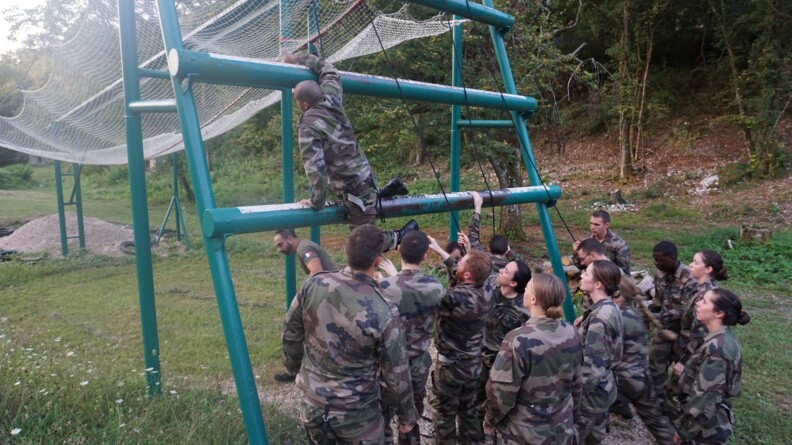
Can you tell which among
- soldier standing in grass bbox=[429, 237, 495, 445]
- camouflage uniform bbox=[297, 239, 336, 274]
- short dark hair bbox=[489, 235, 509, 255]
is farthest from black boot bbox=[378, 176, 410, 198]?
short dark hair bbox=[489, 235, 509, 255]

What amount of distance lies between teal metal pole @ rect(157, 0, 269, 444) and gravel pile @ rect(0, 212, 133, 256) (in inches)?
371

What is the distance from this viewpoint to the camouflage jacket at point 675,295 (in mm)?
4102

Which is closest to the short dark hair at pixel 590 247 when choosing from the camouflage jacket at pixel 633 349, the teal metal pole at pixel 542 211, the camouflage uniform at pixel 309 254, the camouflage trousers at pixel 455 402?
the teal metal pole at pixel 542 211

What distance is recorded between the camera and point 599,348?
10.1 feet

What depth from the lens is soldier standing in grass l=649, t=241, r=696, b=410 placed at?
414cm

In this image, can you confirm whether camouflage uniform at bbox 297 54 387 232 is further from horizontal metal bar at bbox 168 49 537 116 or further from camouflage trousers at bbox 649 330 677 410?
camouflage trousers at bbox 649 330 677 410

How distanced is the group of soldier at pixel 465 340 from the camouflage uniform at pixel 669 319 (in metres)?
0.03

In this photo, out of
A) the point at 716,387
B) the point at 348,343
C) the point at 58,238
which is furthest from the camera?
the point at 58,238

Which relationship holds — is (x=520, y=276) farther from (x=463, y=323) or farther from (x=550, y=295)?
(x=550, y=295)

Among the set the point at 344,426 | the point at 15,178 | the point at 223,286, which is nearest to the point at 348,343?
the point at 344,426

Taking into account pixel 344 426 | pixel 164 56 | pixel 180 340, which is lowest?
pixel 180 340

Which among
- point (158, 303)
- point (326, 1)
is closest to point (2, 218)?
point (158, 303)

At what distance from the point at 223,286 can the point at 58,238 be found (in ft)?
37.4

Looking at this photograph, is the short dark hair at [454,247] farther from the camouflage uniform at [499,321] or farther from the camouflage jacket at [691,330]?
the camouflage jacket at [691,330]
